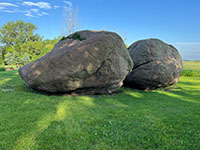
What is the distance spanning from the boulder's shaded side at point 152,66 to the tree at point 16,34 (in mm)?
61201

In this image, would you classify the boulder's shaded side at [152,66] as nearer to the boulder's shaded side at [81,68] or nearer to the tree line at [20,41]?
the boulder's shaded side at [81,68]

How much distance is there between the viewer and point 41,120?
4.62 metres

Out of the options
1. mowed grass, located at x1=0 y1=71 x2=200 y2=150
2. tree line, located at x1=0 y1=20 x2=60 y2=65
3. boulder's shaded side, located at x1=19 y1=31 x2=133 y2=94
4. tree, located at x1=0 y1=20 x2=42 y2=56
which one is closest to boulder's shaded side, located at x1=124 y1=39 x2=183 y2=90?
boulder's shaded side, located at x1=19 y1=31 x2=133 y2=94

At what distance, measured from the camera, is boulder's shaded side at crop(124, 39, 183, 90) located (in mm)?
10508

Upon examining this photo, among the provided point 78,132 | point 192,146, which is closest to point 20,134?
point 78,132

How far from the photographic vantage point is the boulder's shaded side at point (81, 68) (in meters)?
7.48

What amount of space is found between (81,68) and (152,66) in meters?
5.52

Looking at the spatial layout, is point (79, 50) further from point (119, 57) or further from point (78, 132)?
point (78, 132)

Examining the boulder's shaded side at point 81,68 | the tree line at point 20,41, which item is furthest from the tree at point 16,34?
the boulder's shaded side at point 81,68

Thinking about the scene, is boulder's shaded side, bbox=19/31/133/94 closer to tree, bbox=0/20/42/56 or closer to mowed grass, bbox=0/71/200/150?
mowed grass, bbox=0/71/200/150

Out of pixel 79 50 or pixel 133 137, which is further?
pixel 79 50

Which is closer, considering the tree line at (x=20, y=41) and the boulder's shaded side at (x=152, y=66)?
the boulder's shaded side at (x=152, y=66)

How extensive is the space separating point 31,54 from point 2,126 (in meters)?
63.4

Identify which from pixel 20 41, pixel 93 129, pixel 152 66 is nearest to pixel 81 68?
pixel 93 129
